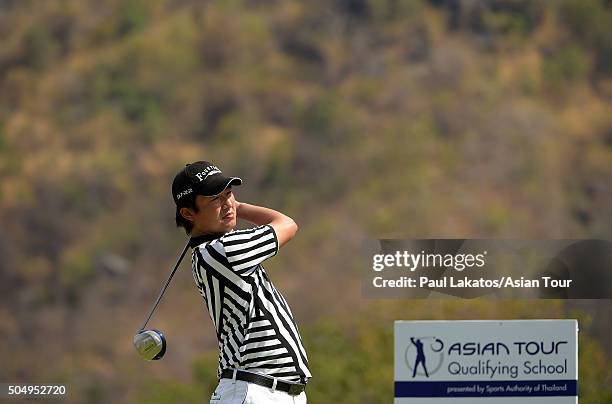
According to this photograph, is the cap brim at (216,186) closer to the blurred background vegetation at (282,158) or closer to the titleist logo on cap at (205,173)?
the titleist logo on cap at (205,173)

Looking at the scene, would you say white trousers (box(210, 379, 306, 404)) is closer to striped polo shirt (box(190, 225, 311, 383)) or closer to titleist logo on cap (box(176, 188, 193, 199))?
striped polo shirt (box(190, 225, 311, 383))

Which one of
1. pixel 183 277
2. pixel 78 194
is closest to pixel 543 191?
pixel 183 277

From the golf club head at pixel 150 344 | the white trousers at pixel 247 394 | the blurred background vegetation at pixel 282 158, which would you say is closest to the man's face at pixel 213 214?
the white trousers at pixel 247 394

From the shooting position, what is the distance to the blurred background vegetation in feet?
19.6

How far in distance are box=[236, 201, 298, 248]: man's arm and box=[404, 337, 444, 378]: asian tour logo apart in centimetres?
286

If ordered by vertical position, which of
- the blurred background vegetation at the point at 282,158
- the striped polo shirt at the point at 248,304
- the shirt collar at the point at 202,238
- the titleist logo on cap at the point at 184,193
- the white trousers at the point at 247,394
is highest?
the blurred background vegetation at the point at 282,158

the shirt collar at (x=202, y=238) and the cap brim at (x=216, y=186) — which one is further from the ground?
the cap brim at (x=216, y=186)

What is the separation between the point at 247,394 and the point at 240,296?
0.27 m

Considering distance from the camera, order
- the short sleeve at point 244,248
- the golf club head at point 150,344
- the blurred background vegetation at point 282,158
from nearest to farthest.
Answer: the short sleeve at point 244,248
the golf club head at point 150,344
the blurred background vegetation at point 282,158

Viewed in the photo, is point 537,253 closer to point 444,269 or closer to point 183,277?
point 444,269

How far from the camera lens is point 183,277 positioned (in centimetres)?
598

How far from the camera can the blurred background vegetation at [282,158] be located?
19.6 ft

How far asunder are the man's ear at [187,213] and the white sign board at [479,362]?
3.11m

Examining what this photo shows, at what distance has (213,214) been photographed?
9.68 ft
